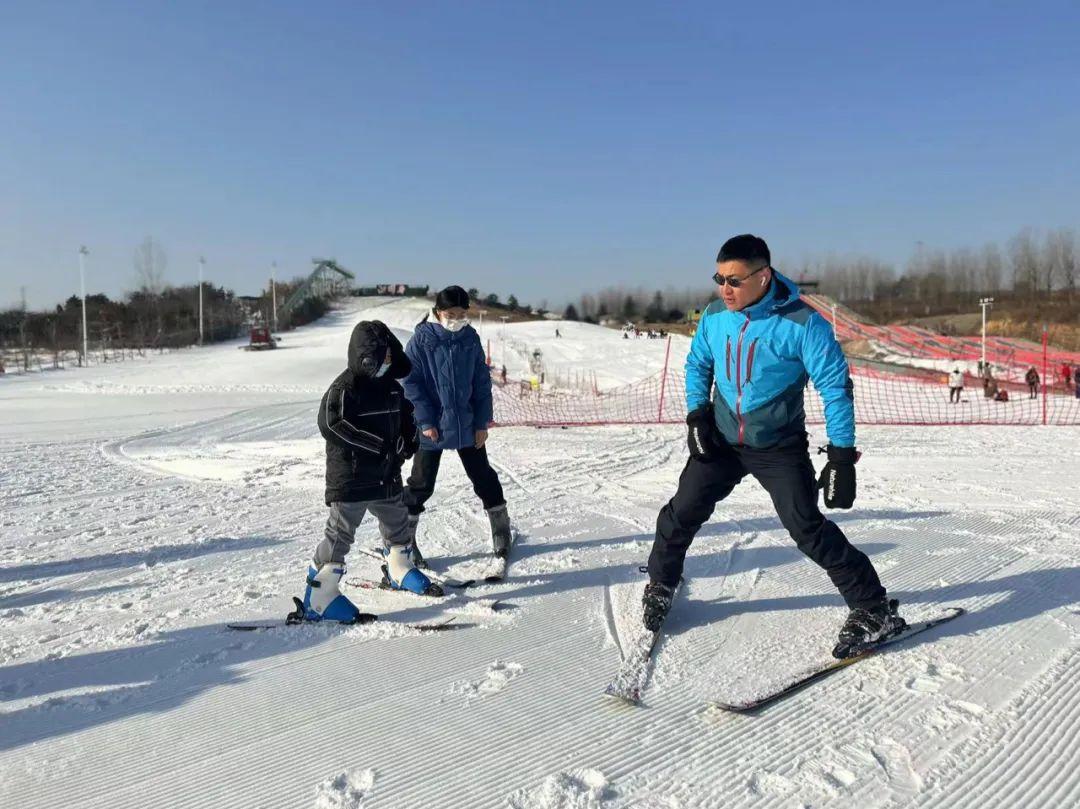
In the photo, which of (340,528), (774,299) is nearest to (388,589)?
(340,528)

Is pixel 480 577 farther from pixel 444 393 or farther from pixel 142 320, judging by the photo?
pixel 142 320

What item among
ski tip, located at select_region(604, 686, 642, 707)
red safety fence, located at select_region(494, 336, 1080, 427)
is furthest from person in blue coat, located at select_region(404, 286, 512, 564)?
red safety fence, located at select_region(494, 336, 1080, 427)

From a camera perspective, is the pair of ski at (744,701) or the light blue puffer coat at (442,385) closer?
the pair of ski at (744,701)

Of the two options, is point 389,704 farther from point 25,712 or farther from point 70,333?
point 70,333

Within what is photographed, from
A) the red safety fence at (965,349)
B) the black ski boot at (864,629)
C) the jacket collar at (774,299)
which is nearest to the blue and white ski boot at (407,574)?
the black ski boot at (864,629)

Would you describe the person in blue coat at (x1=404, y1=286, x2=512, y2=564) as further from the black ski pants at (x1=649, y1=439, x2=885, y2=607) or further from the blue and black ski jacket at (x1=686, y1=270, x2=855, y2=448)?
the blue and black ski jacket at (x1=686, y1=270, x2=855, y2=448)

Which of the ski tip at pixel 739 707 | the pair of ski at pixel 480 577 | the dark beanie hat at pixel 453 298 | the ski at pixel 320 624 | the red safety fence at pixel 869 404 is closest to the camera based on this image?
the ski tip at pixel 739 707

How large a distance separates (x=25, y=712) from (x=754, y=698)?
263 cm

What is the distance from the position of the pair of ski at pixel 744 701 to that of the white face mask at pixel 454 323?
80.9 inches

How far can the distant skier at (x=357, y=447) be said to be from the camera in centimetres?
339

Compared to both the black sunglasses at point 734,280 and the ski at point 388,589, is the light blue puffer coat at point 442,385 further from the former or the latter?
the black sunglasses at point 734,280

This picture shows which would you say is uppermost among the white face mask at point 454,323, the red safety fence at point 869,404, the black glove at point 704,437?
the white face mask at point 454,323

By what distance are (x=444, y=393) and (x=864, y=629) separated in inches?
97.7

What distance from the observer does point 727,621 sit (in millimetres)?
3502
